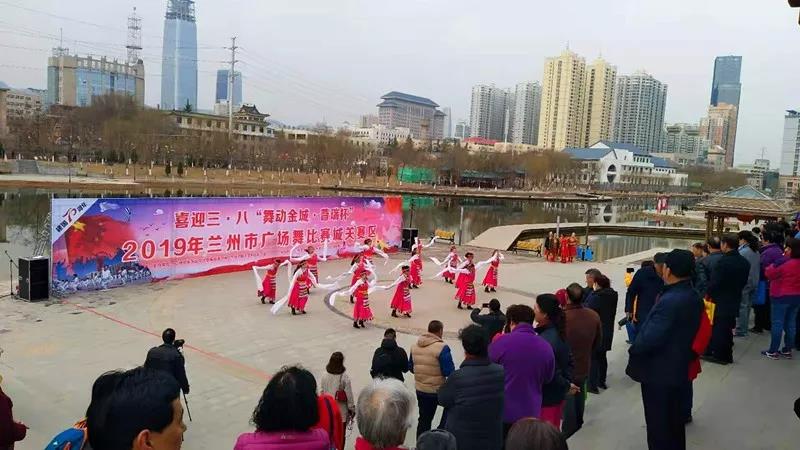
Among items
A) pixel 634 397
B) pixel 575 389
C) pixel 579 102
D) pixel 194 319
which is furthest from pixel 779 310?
pixel 579 102

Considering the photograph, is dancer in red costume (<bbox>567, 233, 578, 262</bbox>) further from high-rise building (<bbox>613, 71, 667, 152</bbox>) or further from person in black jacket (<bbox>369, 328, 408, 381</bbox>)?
high-rise building (<bbox>613, 71, 667, 152</bbox>)

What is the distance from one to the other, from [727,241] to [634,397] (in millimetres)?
2057

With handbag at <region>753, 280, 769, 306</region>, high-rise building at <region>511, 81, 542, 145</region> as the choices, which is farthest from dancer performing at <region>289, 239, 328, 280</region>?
high-rise building at <region>511, 81, 542, 145</region>

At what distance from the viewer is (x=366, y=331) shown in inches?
406

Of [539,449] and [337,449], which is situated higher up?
[539,449]

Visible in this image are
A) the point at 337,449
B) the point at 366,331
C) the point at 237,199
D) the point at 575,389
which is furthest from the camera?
the point at 237,199

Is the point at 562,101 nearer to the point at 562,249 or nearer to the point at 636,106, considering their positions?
the point at 636,106

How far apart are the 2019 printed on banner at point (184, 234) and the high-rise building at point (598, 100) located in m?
143

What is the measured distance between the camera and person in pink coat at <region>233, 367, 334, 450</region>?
232cm

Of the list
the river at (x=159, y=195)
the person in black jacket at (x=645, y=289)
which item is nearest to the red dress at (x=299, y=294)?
the river at (x=159, y=195)

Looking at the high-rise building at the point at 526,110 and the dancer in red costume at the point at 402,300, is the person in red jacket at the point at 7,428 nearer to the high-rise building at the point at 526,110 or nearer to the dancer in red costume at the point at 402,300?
the dancer in red costume at the point at 402,300

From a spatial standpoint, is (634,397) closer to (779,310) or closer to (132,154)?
(779,310)

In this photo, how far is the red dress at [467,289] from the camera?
→ 41.1ft

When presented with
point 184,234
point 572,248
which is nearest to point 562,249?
point 572,248
